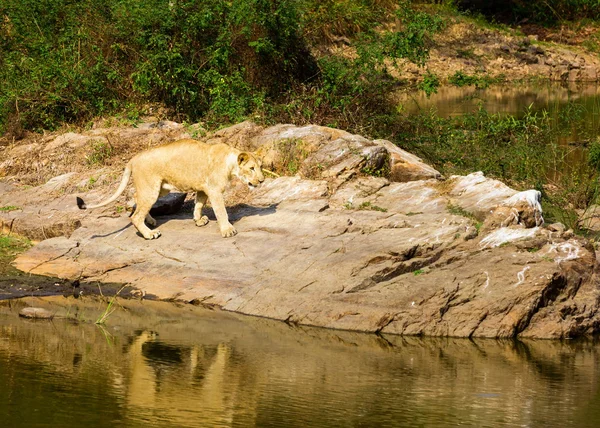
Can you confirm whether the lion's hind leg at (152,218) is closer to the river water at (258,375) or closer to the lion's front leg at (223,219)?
the lion's front leg at (223,219)

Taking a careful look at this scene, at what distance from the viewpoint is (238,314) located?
11.7 m

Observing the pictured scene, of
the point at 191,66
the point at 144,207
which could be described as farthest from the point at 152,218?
the point at 191,66

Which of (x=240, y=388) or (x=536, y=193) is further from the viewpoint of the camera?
(x=536, y=193)

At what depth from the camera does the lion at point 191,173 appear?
1291 centimetres

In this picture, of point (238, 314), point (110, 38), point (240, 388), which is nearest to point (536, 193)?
point (238, 314)

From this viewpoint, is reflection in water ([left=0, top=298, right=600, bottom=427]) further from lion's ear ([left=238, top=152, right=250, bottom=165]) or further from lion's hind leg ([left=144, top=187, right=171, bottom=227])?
lion's ear ([left=238, top=152, right=250, bottom=165])

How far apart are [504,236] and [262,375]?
3.74 meters

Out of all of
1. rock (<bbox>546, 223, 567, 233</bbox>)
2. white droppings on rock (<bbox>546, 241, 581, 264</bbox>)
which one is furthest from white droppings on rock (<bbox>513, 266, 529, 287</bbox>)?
rock (<bbox>546, 223, 567, 233</bbox>)


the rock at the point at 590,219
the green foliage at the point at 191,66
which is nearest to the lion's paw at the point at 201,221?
the green foliage at the point at 191,66

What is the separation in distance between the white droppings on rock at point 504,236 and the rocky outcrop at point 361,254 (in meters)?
0.01

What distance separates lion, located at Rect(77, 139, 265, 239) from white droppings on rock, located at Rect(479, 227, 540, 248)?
286 centimetres

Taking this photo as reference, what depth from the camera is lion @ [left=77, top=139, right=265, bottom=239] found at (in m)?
12.9

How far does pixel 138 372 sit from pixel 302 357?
5.37 feet

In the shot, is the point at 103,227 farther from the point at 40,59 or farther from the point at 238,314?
the point at 40,59
